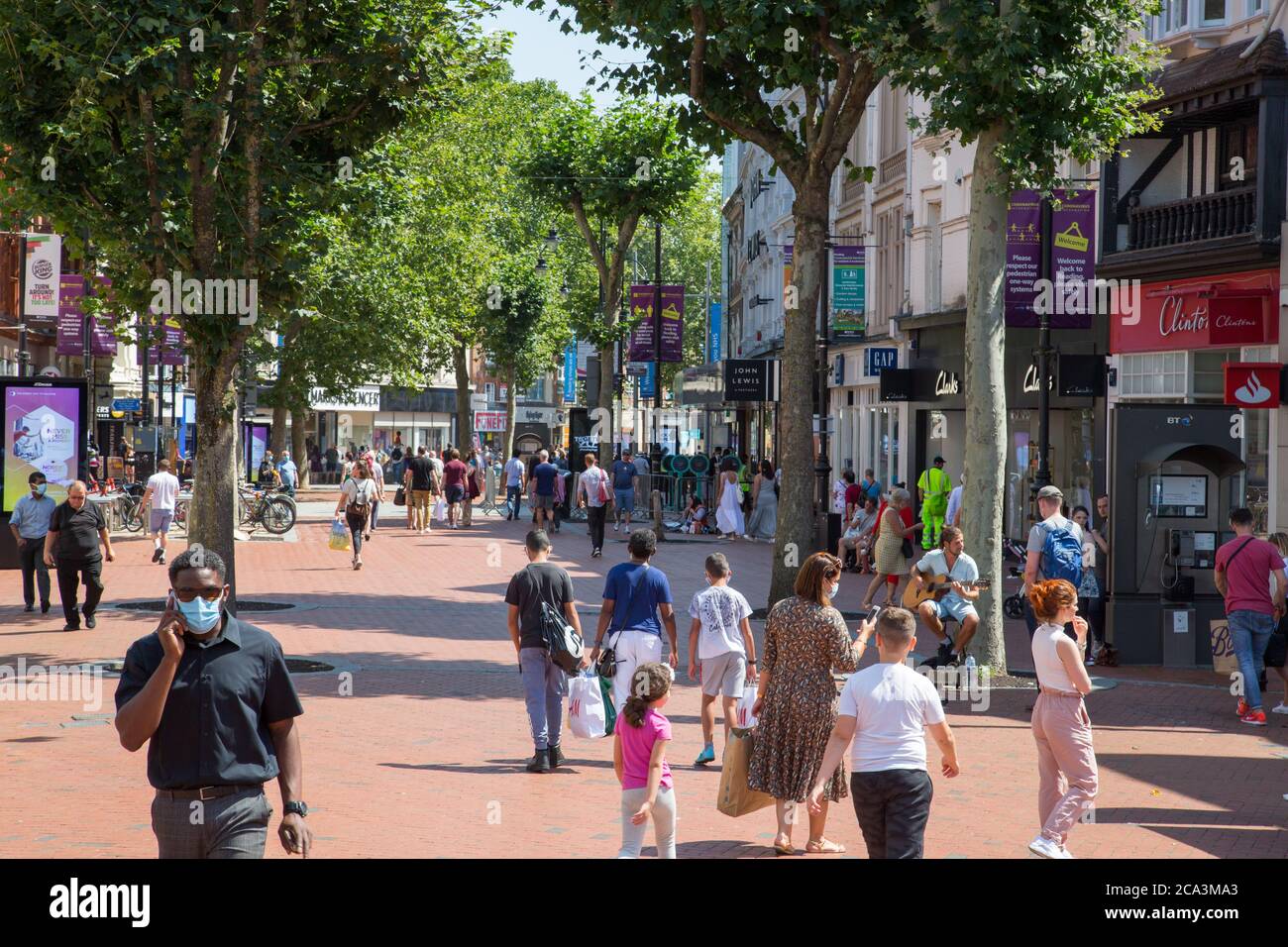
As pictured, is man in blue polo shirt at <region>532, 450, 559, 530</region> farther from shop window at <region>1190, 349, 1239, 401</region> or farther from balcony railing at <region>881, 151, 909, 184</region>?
shop window at <region>1190, 349, 1239, 401</region>

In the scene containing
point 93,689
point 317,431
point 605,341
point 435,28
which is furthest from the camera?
point 317,431

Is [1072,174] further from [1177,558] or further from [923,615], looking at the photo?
[923,615]

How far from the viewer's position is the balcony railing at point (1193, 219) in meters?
21.1

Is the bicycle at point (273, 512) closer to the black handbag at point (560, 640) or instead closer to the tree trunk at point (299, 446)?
the tree trunk at point (299, 446)

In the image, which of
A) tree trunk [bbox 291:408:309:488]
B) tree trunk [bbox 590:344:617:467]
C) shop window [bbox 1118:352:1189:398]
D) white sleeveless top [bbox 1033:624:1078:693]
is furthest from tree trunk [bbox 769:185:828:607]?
tree trunk [bbox 291:408:309:488]

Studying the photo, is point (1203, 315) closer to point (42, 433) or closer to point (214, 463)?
point (214, 463)

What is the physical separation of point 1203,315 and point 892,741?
16.9m

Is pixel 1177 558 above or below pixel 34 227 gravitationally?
below

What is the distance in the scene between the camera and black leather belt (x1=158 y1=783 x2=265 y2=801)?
18.1 ft

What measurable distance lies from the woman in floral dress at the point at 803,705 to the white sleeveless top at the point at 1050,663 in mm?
1008

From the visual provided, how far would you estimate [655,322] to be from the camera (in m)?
42.1

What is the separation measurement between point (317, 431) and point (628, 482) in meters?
50.7
